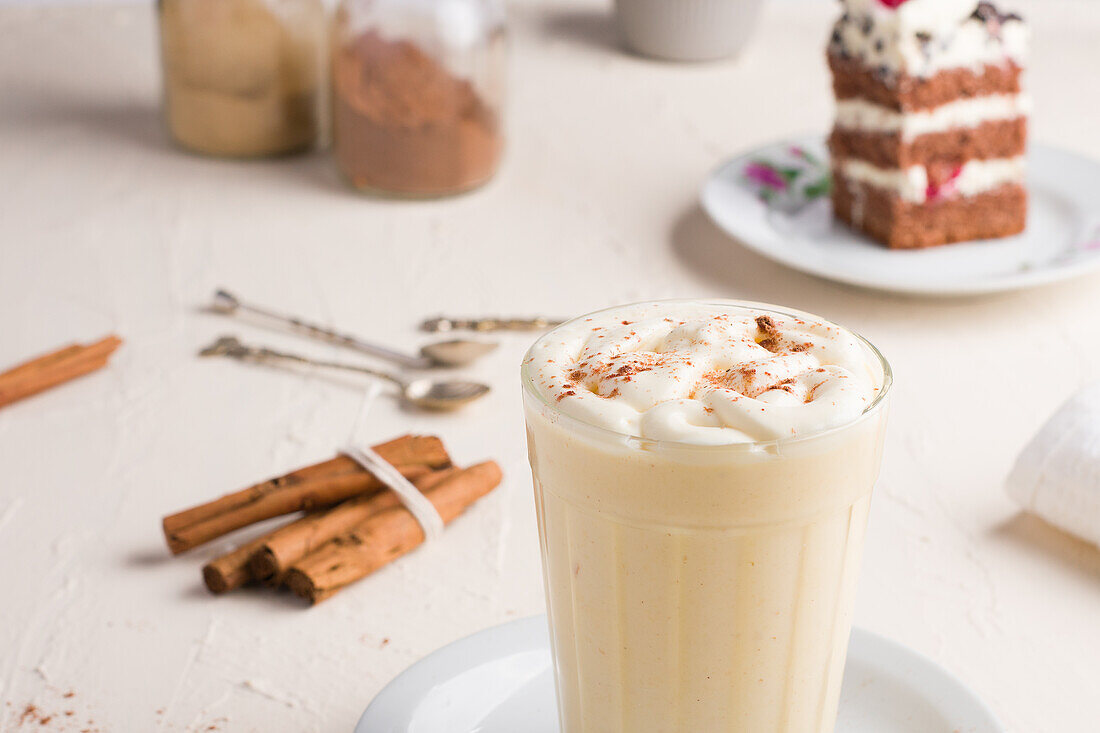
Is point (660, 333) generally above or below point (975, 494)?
above

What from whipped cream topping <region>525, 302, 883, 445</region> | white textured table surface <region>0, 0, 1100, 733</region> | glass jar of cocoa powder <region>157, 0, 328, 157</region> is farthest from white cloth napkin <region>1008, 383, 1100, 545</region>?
glass jar of cocoa powder <region>157, 0, 328, 157</region>

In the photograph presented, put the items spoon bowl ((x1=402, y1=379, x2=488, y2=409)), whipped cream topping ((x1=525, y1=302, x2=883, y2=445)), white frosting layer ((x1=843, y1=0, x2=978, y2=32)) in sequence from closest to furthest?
whipped cream topping ((x1=525, y1=302, x2=883, y2=445))
spoon bowl ((x1=402, y1=379, x2=488, y2=409))
white frosting layer ((x1=843, y1=0, x2=978, y2=32))

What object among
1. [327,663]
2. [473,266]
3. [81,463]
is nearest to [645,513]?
[327,663]

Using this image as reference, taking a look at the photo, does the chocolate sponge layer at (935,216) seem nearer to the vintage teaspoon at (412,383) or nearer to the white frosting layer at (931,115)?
the white frosting layer at (931,115)

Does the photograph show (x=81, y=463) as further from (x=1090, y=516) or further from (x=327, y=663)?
(x=1090, y=516)

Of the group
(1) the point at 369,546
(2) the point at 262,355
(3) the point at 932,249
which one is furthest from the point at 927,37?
(1) the point at 369,546

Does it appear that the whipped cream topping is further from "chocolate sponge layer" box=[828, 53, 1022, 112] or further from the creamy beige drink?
"chocolate sponge layer" box=[828, 53, 1022, 112]

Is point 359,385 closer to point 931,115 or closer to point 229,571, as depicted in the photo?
point 229,571
